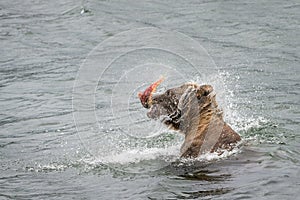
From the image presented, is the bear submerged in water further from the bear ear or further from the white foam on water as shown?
the white foam on water

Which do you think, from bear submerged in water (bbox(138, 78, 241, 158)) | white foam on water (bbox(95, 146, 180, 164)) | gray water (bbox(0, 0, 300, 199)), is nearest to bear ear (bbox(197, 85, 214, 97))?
bear submerged in water (bbox(138, 78, 241, 158))

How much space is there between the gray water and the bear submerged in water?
19 centimetres

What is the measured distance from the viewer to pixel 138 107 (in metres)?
11.9

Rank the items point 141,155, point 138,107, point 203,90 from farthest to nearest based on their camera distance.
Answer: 1. point 138,107
2. point 141,155
3. point 203,90

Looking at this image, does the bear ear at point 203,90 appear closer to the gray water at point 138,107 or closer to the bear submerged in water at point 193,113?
the bear submerged in water at point 193,113

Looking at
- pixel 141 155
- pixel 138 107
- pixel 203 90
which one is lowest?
pixel 141 155

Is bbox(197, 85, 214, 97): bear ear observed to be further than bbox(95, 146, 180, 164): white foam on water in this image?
No

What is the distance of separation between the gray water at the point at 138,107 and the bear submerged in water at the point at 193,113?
192 mm

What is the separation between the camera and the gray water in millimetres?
7996

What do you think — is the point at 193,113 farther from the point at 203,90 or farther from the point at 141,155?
the point at 141,155

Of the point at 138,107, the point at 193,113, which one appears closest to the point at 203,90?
the point at 193,113

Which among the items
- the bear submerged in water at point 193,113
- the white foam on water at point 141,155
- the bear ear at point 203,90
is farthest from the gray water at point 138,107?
the bear ear at point 203,90

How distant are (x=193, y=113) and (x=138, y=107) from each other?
3665 mm

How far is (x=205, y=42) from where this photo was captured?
640 inches
